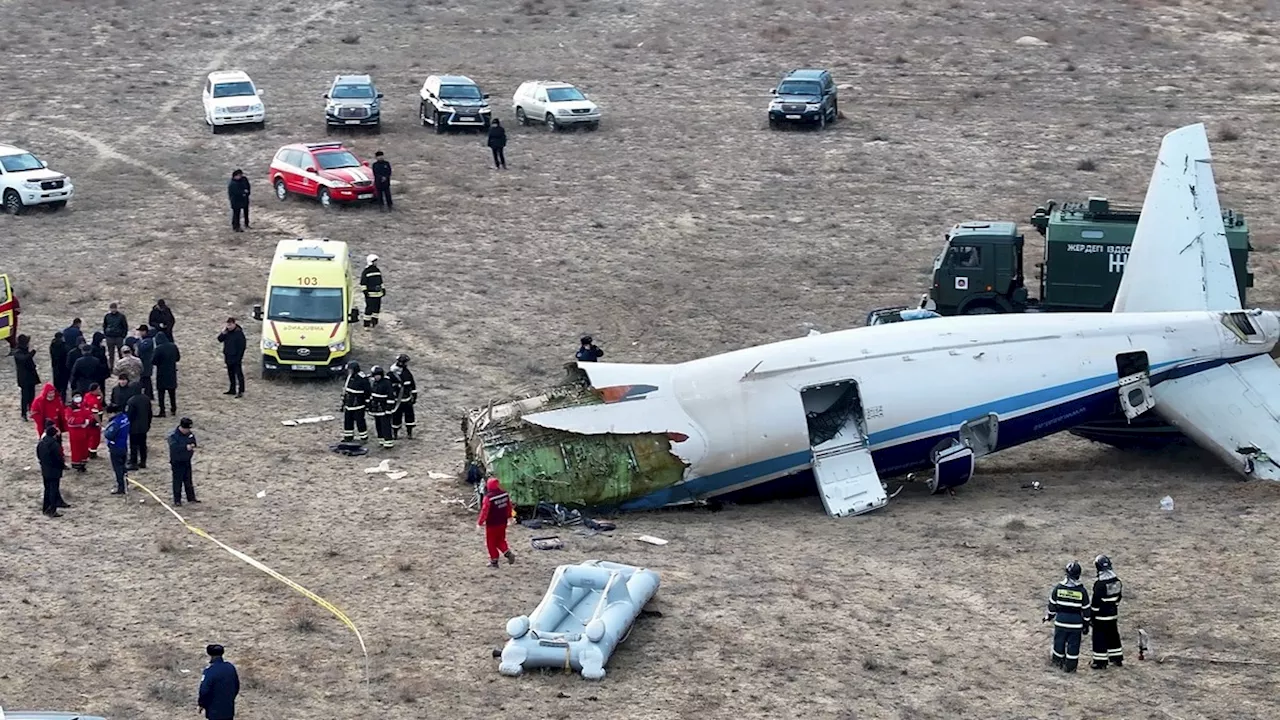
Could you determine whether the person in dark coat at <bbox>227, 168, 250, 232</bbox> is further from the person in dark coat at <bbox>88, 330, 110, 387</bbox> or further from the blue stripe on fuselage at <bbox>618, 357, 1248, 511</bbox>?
the blue stripe on fuselage at <bbox>618, 357, 1248, 511</bbox>

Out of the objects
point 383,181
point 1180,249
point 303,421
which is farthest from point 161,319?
point 1180,249

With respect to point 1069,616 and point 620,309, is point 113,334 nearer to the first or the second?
point 620,309

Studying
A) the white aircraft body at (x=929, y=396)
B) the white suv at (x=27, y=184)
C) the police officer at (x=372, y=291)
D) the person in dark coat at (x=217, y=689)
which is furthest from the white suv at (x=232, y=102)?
the person in dark coat at (x=217, y=689)

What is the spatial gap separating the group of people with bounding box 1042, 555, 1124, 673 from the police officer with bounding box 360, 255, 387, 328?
20.2 metres

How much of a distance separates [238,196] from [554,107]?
13.0 m

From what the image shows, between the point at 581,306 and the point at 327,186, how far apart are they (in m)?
9.90

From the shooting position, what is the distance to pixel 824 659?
21531mm

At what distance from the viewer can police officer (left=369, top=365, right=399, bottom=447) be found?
30.8 metres

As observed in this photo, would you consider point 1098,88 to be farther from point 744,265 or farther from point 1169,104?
point 744,265

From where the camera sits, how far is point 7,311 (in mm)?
36531

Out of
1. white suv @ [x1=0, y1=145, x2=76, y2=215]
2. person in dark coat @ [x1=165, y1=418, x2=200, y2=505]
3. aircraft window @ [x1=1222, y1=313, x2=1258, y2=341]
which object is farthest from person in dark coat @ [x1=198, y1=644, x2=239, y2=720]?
white suv @ [x1=0, y1=145, x2=76, y2=215]

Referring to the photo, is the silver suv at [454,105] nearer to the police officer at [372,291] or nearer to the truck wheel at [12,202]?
the truck wheel at [12,202]

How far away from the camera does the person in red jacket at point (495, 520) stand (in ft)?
79.2

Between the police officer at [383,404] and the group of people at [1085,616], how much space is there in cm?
1351
